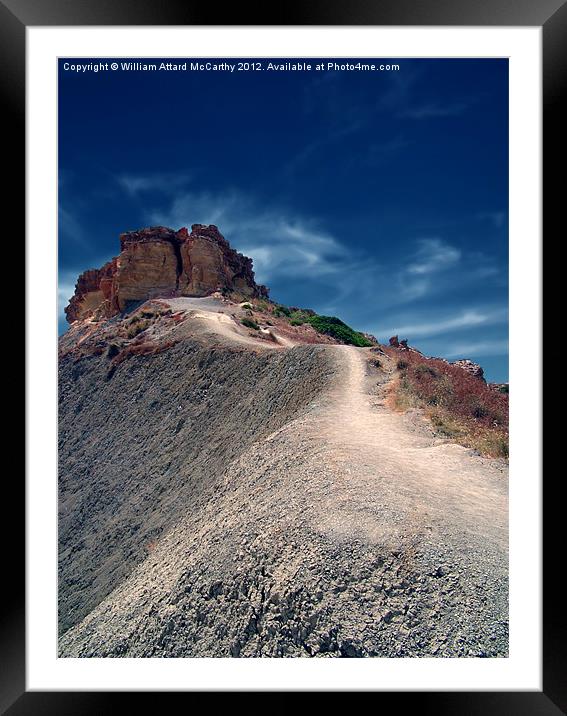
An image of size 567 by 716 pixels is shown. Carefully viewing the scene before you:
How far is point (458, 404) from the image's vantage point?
9.86 m

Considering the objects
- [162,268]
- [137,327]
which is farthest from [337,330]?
[137,327]

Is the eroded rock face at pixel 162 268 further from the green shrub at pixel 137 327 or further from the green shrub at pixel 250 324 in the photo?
the green shrub at pixel 250 324

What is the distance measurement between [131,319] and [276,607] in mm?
24639

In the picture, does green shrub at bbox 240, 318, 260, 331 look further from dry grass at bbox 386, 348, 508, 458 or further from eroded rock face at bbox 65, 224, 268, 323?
dry grass at bbox 386, 348, 508, 458

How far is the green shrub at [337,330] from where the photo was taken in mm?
35094

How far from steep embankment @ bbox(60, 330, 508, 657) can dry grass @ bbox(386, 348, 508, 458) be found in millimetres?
422

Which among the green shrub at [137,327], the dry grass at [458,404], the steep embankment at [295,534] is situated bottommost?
the steep embankment at [295,534]

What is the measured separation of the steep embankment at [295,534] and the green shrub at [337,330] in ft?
65.5

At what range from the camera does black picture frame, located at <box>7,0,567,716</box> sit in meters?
4.32

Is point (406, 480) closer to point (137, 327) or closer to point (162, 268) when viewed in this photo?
point (137, 327)
